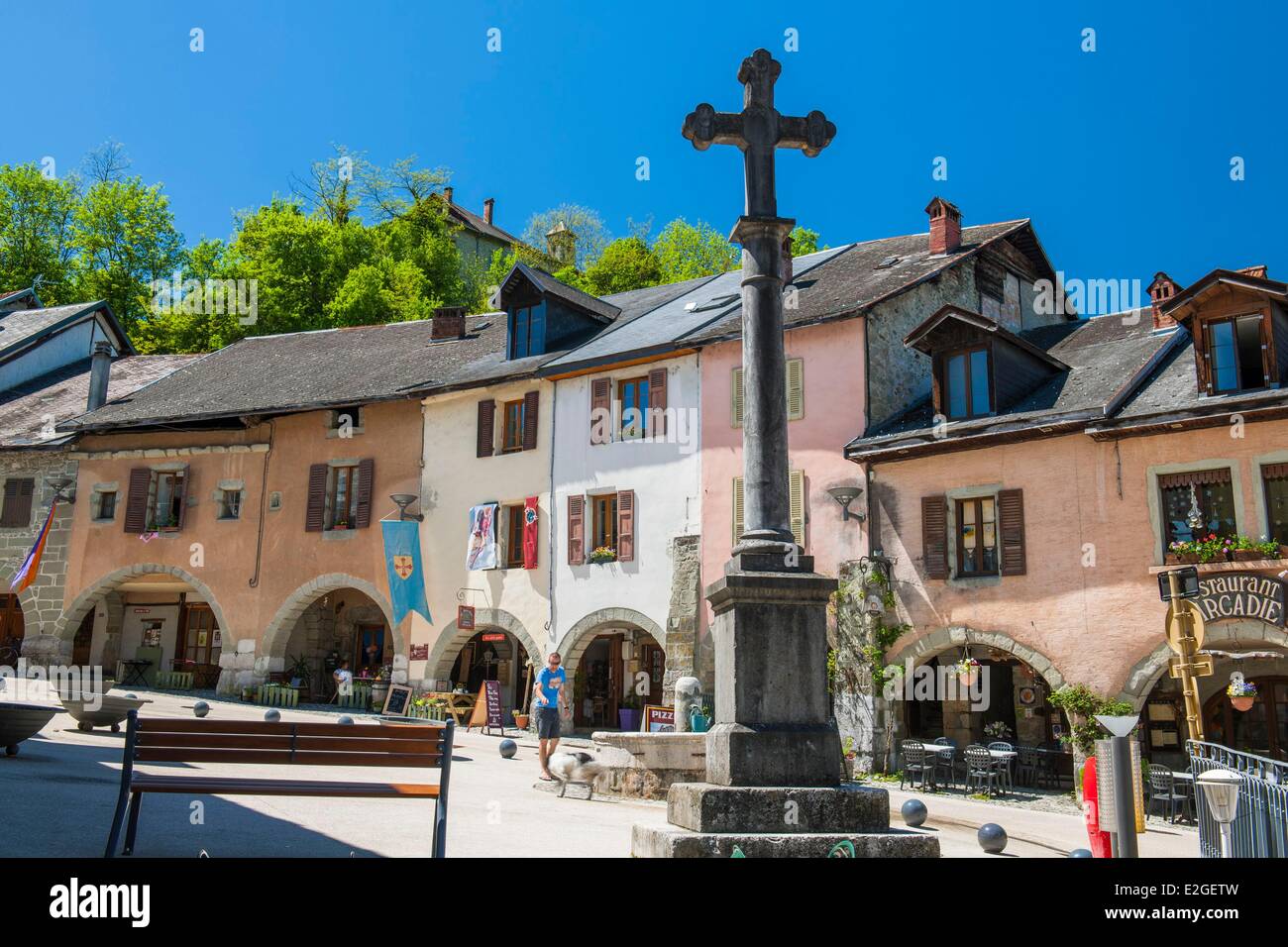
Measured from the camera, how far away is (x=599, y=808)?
460 inches

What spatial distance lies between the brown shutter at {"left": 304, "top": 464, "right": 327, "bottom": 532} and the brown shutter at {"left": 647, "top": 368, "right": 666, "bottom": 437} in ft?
26.9

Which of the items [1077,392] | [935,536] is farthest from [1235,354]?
[935,536]

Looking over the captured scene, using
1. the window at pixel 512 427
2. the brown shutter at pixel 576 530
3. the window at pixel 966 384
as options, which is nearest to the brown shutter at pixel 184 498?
the window at pixel 512 427

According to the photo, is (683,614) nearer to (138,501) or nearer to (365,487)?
(365,487)

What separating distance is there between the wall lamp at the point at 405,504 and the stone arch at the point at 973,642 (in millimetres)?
11321

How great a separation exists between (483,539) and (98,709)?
11.0 m

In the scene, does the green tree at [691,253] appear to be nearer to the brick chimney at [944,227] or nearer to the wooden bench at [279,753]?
the brick chimney at [944,227]

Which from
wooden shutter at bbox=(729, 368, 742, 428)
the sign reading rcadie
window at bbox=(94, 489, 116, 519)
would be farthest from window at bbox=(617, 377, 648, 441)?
window at bbox=(94, 489, 116, 519)

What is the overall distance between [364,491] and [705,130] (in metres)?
19.1

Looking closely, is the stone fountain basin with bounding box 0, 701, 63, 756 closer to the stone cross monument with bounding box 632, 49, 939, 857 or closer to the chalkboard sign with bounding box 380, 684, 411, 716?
the stone cross monument with bounding box 632, 49, 939, 857

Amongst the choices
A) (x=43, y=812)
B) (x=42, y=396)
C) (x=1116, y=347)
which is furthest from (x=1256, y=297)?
(x=42, y=396)

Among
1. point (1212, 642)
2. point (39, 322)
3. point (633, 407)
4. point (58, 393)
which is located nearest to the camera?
point (1212, 642)

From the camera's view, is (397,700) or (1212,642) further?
(397,700)

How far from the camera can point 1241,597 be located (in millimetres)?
16000
